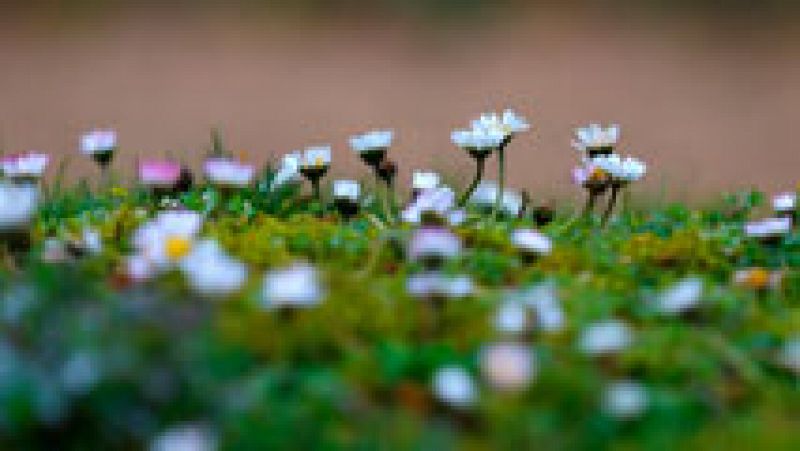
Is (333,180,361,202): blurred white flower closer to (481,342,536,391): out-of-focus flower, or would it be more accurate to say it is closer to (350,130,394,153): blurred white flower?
(350,130,394,153): blurred white flower

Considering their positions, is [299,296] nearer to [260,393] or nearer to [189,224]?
[260,393]

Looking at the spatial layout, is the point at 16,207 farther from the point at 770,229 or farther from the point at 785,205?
the point at 785,205

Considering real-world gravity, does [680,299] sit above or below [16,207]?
below

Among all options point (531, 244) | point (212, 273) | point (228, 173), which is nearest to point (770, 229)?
point (531, 244)

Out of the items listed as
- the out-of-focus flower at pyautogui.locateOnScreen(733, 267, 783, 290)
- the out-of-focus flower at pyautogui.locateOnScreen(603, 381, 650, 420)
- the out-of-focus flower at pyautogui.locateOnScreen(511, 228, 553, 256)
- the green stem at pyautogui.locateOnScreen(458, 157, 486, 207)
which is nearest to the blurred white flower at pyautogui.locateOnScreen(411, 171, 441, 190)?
the green stem at pyautogui.locateOnScreen(458, 157, 486, 207)

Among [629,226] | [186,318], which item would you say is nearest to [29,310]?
[186,318]

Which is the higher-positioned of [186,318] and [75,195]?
[186,318]
